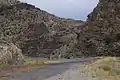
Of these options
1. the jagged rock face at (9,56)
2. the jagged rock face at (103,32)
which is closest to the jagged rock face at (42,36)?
the jagged rock face at (103,32)

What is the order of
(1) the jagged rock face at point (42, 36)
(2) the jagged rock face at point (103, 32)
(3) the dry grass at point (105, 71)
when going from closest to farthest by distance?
(3) the dry grass at point (105, 71), (2) the jagged rock face at point (103, 32), (1) the jagged rock face at point (42, 36)

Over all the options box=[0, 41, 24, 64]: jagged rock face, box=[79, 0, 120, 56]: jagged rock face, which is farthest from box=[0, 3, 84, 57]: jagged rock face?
box=[0, 41, 24, 64]: jagged rock face

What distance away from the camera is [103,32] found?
125 metres

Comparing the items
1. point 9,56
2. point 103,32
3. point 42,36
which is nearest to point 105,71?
point 9,56

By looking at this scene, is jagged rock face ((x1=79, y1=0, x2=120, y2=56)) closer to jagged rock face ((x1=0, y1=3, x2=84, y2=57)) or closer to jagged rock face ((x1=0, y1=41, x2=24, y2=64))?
jagged rock face ((x1=0, y1=3, x2=84, y2=57))

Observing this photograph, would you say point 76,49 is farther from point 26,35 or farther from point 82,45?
point 26,35

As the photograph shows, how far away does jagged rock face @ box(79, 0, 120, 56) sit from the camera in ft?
383

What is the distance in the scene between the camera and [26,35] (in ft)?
634

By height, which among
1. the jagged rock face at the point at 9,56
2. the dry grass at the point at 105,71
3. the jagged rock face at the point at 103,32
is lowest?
the dry grass at the point at 105,71

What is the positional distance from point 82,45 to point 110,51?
46.1 feet

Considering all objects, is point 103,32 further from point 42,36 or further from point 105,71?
point 105,71

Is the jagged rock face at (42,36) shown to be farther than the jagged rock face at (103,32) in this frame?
Yes

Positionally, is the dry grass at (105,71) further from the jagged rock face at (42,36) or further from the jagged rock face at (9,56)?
the jagged rock face at (42,36)

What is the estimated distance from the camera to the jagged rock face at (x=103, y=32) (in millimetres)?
116656
